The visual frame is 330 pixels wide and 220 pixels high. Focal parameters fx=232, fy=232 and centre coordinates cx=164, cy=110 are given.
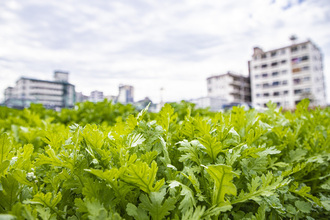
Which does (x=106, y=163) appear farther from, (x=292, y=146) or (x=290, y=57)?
(x=290, y=57)

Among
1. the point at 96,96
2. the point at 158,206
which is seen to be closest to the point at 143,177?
the point at 158,206

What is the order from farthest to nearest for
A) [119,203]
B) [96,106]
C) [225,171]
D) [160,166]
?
[96,106] < [160,166] < [119,203] < [225,171]

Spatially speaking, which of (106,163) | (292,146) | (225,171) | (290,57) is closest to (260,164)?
(225,171)

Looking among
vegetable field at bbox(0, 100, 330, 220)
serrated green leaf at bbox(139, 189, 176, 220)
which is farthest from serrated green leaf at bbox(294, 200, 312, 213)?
serrated green leaf at bbox(139, 189, 176, 220)

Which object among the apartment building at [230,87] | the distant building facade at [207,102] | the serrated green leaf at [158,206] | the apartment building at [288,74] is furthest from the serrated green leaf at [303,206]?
the apartment building at [230,87]

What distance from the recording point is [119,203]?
0.89 meters

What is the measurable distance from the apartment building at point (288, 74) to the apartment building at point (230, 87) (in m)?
4.21

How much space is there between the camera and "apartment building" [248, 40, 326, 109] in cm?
6228

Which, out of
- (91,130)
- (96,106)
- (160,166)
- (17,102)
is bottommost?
(160,166)

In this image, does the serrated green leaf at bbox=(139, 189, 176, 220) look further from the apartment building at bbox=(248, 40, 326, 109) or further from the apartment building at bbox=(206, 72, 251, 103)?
the apartment building at bbox=(206, 72, 251, 103)

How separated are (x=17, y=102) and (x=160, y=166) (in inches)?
514

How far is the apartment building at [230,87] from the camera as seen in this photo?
72.5 m

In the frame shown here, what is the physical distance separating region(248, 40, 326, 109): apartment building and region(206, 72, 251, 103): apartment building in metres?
4.21

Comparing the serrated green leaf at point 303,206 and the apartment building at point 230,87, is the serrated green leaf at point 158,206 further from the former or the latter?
the apartment building at point 230,87
